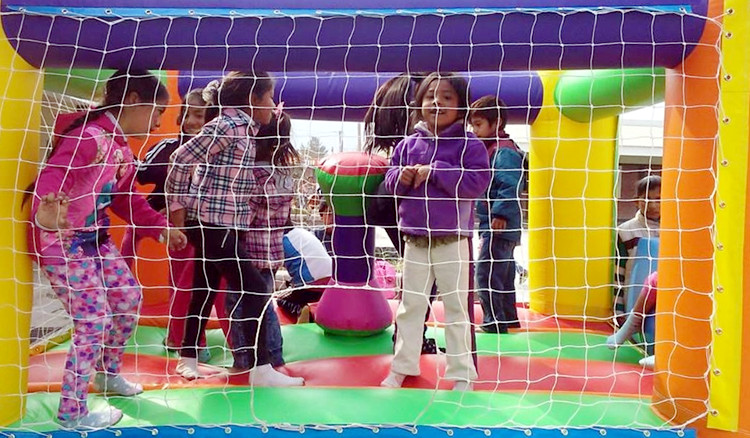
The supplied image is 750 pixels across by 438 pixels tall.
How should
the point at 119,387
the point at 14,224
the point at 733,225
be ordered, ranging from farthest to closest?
the point at 119,387
the point at 14,224
the point at 733,225

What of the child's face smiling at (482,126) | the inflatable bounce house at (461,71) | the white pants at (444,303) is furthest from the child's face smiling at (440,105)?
the child's face smiling at (482,126)

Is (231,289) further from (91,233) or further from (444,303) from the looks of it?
(444,303)

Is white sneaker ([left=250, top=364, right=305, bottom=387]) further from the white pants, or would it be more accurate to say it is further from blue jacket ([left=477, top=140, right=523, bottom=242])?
blue jacket ([left=477, top=140, right=523, bottom=242])

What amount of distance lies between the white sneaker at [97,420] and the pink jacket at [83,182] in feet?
1.25

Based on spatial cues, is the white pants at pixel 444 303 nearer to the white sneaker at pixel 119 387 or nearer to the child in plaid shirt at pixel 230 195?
the child in plaid shirt at pixel 230 195

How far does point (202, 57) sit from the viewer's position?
161 centimetres

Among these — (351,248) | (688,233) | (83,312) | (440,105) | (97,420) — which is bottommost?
(97,420)

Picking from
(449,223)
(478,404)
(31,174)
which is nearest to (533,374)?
(478,404)

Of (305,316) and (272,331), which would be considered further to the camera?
(305,316)

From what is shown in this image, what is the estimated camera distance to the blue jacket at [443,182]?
1789 millimetres

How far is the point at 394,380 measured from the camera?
6.18 ft

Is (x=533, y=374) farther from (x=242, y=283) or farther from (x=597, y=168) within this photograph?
(x=597, y=168)

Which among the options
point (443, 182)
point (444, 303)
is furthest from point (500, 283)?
point (443, 182)

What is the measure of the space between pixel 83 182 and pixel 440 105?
96cm
